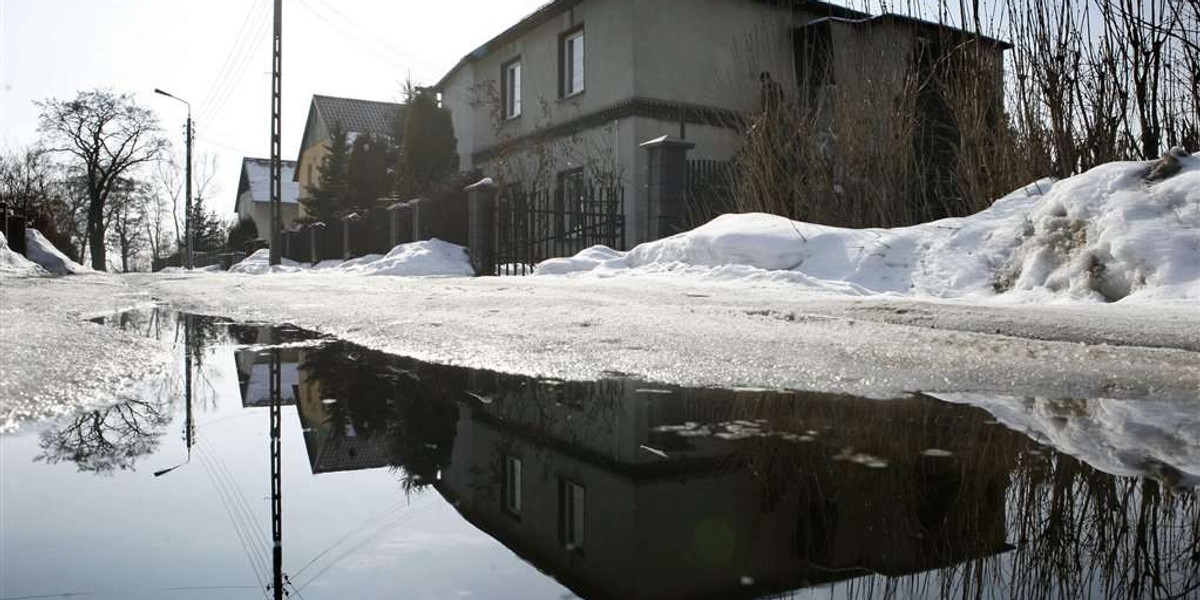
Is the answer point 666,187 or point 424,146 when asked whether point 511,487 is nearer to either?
point 666,187

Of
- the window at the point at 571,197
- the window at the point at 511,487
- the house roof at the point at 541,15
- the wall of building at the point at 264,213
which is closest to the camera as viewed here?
the window at the point at 511,487

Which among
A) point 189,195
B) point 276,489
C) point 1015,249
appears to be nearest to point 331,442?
point 276,489

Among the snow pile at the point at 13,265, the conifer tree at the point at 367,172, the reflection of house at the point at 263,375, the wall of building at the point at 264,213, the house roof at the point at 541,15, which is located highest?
the house roof at the point at 541,15

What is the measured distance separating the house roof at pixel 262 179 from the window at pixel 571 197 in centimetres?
3541

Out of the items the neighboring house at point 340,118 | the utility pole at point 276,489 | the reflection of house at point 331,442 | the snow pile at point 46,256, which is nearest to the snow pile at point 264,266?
the snow pile at point 46,256

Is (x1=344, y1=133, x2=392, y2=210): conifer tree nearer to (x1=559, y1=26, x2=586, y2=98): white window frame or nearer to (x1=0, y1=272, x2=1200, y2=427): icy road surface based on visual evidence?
(x1=559, y1=26, x2=586, y2=98): white window frame

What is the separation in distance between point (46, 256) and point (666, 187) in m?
17.7

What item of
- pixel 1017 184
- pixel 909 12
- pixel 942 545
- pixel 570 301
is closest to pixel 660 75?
pixel 909 12

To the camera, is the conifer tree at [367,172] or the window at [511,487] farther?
the conifer tree at [367,172]

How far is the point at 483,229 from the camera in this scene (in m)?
13.9

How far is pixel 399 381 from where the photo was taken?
2723 mm

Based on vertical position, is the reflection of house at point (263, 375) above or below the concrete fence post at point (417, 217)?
below

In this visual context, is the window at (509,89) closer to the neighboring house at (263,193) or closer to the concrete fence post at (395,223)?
the concrete fence post at (395,223)

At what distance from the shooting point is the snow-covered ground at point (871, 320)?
251 centimetres
